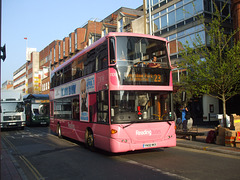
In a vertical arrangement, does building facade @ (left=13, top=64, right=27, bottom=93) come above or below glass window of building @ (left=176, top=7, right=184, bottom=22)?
above

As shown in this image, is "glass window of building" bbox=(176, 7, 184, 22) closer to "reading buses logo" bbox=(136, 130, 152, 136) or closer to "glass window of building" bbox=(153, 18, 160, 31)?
"glass window of building" bbox=(153, 18, 160, 31)

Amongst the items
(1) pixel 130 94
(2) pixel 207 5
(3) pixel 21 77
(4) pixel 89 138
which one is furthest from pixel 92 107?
(3) pixel 21 77

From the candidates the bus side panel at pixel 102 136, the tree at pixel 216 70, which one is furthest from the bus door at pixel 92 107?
the tree at pixel 216 70

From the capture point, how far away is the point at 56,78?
52.7ft

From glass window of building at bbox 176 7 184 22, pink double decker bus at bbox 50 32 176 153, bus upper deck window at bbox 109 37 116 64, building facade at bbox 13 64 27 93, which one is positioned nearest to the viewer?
pink double decker bus at bbox 50 32 176 153

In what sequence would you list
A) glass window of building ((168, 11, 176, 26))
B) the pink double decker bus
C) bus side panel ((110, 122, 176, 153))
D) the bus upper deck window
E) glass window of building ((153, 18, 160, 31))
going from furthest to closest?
glass window of building ((153, 18, 160, 31)) → glass window of building ((168, 11, 176, 26)) → the bus upper deck window → the pink double decker bus → bus side panel ((110, 122, 176, 153))

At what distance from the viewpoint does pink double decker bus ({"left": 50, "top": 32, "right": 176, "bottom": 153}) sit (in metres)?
8.45

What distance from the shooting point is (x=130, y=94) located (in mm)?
8586

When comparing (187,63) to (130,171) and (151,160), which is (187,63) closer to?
(151,160)

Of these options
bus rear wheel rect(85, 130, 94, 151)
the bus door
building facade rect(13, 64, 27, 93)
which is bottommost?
bus rear wheel rect(85, 130, 94, 151)

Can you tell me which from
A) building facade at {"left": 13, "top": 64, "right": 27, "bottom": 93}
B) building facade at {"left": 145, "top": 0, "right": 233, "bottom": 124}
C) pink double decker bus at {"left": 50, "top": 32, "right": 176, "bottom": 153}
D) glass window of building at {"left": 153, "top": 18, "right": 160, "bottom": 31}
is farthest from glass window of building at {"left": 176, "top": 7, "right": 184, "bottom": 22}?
building facade at {"left": 13, "top": 64, "right": 27, "bottom": 93}

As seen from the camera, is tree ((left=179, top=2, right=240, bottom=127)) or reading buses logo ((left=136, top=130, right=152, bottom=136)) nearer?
reading buses logo ((left=136, top=130, right=152, bottom=136))

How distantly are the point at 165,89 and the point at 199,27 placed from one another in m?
15.8

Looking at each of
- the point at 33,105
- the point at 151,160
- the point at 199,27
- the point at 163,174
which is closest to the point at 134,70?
the point at 151,160
